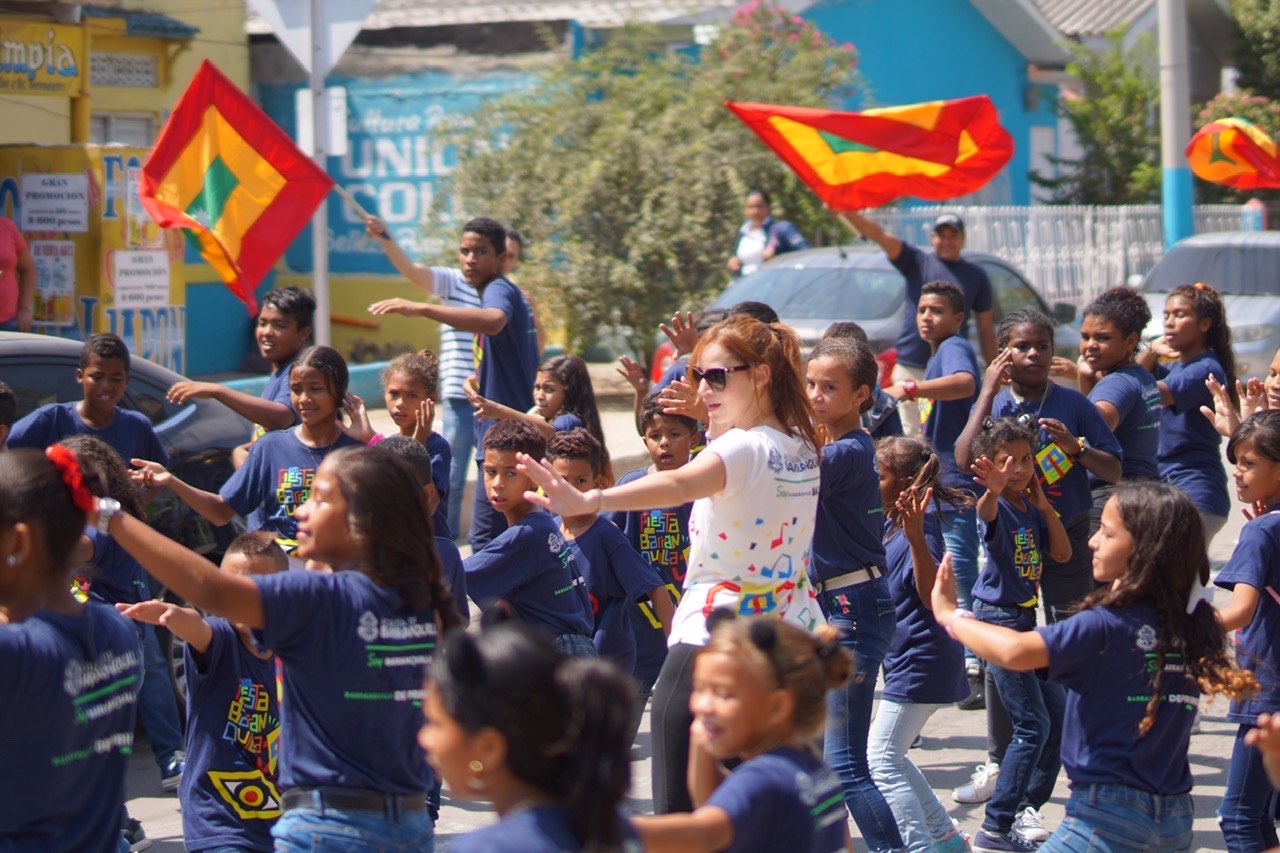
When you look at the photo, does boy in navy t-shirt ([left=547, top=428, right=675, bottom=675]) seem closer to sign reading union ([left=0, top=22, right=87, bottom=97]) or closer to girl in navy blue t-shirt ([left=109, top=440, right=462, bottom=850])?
girl in navy blue t-shirt ([left=109, top=440, right=462, bottom=850])

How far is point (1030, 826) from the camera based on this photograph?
5.90 metres

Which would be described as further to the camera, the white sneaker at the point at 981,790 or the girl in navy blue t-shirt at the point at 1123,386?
the girl in navy blue t-shirt at the point at 1123,386

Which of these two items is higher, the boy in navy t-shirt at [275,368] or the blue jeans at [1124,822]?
the boy in navy t-shirt at [275,368]

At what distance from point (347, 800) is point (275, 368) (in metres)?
3.89

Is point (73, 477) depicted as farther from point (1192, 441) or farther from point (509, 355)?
point (1192, 441)

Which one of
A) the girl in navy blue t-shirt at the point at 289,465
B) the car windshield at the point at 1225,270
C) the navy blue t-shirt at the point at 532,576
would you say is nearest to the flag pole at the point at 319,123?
the girl in navy blue t-shirt at the point at 289,465

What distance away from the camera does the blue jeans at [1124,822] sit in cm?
399

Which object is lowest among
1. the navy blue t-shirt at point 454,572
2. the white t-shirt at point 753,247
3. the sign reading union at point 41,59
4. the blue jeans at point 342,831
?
the blue jeans at point 342,831

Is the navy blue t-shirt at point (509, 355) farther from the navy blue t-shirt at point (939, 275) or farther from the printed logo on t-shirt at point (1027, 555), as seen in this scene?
the printed logo on t-shirt at point (1027, 555)

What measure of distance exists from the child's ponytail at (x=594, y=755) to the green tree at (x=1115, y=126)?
25.0 metres

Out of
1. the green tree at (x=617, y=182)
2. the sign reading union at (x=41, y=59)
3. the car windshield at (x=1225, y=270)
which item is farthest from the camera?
the car windshield at (x=1225, y=270)

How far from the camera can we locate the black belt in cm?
352

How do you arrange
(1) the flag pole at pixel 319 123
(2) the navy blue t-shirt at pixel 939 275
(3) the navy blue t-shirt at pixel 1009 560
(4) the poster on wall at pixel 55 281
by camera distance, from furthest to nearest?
(4) the poster on wall at pixel 55 281 < (2) the navy blue t-shirt at pixel 939 275 < (1) the flag pole at pixel 319 123 < (3) the navy blue t-shirt at pixel 1009 560

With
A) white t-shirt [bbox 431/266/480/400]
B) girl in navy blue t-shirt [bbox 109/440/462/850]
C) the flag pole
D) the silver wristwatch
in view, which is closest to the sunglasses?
girl in navy blue t-shirt [bbox 109/440/462/850]
